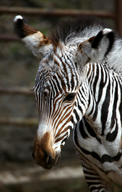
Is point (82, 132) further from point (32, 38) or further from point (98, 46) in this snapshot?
point (32, 38)

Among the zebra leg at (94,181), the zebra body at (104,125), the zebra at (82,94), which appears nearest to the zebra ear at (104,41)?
the zebra at (82,94)

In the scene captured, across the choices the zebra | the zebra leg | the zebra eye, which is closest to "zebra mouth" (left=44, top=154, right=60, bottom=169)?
the zebra

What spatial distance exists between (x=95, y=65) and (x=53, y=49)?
0.47 m

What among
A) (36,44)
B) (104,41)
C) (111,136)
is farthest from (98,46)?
(111,136)

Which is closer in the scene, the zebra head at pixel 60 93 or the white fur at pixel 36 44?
the zebra head at pixel 60 93

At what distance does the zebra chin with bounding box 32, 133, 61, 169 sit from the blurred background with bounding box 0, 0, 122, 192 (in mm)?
2090

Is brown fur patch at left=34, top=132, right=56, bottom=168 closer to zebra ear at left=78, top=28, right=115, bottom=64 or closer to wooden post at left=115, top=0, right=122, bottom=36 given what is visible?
zebra ear at left=78, top=28, right=115, bottom=64

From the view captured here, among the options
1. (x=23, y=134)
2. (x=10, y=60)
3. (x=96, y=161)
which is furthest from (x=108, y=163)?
(x=10, y=60)

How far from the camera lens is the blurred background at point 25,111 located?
5.21 metres

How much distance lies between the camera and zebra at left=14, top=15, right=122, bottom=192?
226 centimetres

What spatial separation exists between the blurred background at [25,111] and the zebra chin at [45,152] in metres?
2.09

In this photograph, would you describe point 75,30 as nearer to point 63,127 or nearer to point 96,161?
point 63,127

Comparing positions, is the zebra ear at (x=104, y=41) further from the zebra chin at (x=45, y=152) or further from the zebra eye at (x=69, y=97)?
the zebra chin at (x=45, y=152)

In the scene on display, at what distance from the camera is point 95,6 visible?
7.73 metres
